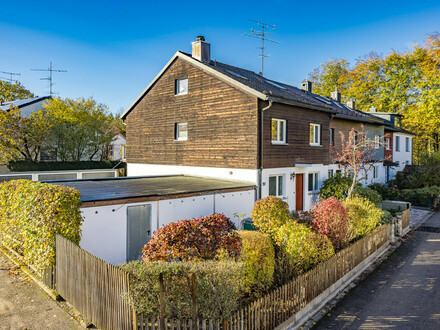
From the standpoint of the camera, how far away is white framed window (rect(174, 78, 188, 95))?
19.0 meters

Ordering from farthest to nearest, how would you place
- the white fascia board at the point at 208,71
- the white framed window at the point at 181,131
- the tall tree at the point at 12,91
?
the tall tree at the point at 12,91 < the white framed window at the point at 181,131 < the white fascia board at the point at 208,71

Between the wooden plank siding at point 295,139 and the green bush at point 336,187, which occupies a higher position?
the wooden plank siding at point 295,139

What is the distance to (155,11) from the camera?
770 inches

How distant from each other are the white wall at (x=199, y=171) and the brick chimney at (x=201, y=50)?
6.49 metres

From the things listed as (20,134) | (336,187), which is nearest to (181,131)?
(336,187)

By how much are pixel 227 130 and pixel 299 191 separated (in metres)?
5.94

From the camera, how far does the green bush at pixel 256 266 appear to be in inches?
312

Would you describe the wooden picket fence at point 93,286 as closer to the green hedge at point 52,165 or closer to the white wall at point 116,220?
the white wall at point 116,220

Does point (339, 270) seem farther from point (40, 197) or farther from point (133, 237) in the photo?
point (40, 197)

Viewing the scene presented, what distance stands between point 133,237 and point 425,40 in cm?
4101

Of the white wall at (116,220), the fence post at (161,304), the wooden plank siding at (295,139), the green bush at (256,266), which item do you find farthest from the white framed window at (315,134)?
the fence post at (161,304)

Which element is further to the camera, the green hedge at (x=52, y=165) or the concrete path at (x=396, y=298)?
the green hedge at (x=52, y=165)

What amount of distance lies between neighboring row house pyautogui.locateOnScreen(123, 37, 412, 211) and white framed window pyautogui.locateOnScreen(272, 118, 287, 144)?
0.05m

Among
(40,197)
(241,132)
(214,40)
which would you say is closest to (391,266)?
(241,132)
